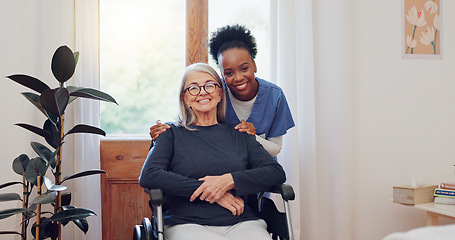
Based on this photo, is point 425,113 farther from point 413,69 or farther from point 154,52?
point 154,52

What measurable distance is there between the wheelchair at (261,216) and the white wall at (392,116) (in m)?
1.13

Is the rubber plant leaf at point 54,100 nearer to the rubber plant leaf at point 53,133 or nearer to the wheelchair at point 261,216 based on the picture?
the rubber plant leaf at point 53,133

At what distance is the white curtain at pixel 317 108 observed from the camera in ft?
9.08

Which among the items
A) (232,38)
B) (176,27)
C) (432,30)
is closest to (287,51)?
(232,38)

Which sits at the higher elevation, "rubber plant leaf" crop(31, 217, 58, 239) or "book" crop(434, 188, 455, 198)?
"book" crop(434, 188, 455, 198)

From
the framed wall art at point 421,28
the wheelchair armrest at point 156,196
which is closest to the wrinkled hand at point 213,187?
the wheelchair armrest at point 156,196

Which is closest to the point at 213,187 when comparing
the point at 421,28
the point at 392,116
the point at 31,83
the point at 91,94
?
the point at 91,94

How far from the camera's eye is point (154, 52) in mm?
2889

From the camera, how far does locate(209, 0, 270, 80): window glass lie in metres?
2.93

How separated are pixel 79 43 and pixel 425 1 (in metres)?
2.16

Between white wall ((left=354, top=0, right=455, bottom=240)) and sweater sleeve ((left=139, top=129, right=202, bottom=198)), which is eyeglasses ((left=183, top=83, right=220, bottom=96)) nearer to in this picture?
sweater sleeve ((left=139, top=129, right=202, bottom=198))

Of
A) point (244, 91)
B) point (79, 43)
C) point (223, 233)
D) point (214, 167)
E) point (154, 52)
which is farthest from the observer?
point (154, 52)

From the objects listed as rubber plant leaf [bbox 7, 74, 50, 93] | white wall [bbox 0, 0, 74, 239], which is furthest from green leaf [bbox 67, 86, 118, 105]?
white wall [bbox 0, 0, 74, 239]

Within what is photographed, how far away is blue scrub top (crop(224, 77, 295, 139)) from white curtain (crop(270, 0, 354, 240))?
1.21ft
